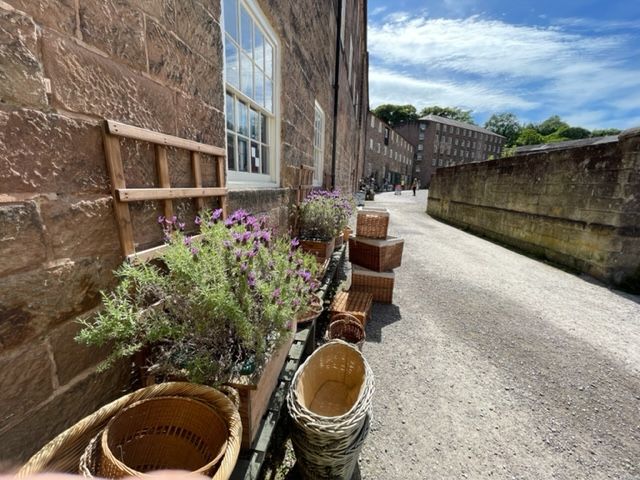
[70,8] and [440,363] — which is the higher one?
[70,8]

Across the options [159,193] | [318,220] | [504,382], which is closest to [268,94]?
[318,220]

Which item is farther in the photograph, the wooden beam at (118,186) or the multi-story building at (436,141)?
the multi-story building at (436,141)

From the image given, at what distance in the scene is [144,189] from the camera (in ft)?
4.07

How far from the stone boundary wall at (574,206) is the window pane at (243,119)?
20.0 ft

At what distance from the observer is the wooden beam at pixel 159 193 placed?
115cm

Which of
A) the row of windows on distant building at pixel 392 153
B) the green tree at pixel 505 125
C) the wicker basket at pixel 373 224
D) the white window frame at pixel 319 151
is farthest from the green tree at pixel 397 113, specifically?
the wicker basket at pixel 373 224

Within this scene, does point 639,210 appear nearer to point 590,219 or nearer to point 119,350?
point 590,219

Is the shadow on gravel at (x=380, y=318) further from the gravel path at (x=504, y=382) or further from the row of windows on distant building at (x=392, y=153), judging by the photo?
the row of windows on distant building at (x=392, y=153)

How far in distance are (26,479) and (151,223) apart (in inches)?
39.1

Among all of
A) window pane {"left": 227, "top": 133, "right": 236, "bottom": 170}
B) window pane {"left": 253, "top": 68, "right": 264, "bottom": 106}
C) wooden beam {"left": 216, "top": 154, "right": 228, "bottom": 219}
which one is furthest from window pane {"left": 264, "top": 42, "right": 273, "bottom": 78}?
wooden beam {"left": 216, "top": 154, "right": 228, "bottom": 219}

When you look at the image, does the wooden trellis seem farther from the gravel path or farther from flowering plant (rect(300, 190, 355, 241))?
flowering plant (rect(300, 190, 355, 241))

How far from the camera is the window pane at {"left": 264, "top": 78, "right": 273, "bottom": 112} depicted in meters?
2.81

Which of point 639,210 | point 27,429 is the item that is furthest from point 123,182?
point 639,210

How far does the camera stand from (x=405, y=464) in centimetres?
176
